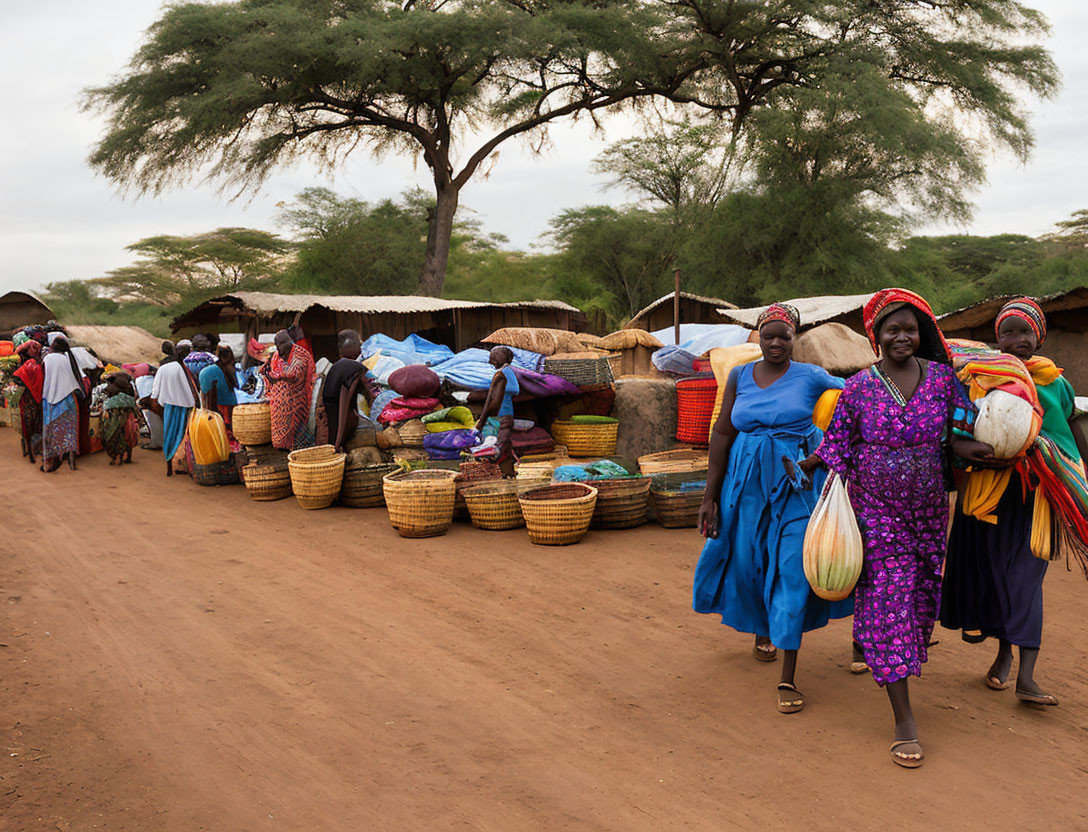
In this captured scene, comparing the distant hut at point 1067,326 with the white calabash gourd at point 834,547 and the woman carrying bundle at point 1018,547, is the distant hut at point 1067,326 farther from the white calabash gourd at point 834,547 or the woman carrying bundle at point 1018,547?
the white calabash gourd at point 834,547

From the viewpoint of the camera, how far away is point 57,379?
412 inches

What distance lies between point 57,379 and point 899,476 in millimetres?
10337

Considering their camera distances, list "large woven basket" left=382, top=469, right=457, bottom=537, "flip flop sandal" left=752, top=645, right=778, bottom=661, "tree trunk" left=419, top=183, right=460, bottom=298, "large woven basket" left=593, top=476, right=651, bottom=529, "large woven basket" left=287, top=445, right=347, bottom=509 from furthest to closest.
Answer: "tree trunk" left=419, top=183, right=460, bottom=298, "large woven basket" left=287, top=445, right=347, bottom=509, "large woven basket" left=593, top=476, right=651, bottom=529, "large woven basket" left=382, top=469, right=457, bottom=537, "flip flop sandal" left=752, top=645, right=778, bottom=661

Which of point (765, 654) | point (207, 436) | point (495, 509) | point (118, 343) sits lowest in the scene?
point (765, 654)

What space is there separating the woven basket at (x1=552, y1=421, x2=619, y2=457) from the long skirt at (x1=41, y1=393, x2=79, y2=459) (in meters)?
6.37

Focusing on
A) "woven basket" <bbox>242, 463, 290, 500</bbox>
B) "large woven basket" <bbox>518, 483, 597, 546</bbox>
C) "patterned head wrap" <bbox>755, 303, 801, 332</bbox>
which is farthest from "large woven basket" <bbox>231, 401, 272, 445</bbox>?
"patterned head wrap" <bbox>755, 303, 801, 332</bbox>

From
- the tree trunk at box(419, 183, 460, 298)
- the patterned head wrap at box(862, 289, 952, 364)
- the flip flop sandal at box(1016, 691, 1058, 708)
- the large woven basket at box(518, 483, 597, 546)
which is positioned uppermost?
the tree trunk at box(419, 183, 460, 298)

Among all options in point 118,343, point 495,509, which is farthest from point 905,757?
point 118,343

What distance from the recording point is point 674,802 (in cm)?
286

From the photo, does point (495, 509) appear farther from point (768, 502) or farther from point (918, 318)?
point (918, 318)

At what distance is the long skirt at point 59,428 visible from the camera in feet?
34.6

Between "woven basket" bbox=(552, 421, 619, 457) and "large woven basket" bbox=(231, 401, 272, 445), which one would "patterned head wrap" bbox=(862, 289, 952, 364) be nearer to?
"woven basket" bbox=(552, 421, 619, 457)

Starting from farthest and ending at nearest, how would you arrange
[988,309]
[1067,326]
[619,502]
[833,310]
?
[833,310], [988,309], [1067,326], [619,502]

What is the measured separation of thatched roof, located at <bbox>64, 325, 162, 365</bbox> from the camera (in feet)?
58.3
